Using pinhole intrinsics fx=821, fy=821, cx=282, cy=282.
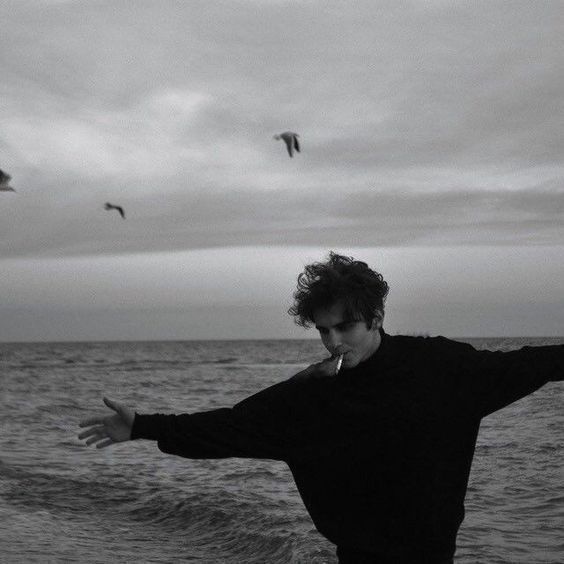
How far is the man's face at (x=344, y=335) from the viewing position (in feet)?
11.3

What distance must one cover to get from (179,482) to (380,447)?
922 cm

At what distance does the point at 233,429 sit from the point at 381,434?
0.64m

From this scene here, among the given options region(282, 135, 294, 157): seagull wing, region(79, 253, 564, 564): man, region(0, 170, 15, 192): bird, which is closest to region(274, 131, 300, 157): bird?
region(282, 135, 294, 157): seagull wing

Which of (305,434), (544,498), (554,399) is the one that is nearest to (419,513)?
(305,434)

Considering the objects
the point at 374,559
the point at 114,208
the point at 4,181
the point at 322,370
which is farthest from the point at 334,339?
the point at 114,208

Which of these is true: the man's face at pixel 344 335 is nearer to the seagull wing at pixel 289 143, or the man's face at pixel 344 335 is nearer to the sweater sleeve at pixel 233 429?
the sweater sleeve at pixel 233 429

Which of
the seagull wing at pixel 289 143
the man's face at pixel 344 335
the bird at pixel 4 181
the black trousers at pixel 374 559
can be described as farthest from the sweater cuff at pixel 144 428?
the seagull wing at pixel 289 143

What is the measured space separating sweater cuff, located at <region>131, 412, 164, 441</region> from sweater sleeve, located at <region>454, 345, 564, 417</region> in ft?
4.53

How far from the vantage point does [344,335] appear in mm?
3455

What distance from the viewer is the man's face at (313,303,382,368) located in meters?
3.45

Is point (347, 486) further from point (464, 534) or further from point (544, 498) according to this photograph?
point (544, 498)

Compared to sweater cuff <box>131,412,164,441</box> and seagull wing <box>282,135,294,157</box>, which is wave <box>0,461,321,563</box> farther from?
sweater cuff <box>131,412,164,441</box>

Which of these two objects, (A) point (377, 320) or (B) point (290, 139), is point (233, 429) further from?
(B) point (290, 139)

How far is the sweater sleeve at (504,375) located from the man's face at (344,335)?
50 centimetres
